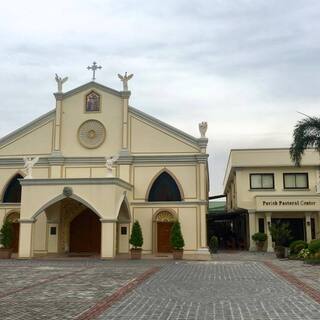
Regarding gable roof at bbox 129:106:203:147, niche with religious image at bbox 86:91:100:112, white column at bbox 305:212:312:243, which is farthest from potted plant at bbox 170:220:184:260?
white column at bbox 305:212:312:243

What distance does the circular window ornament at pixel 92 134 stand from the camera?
95.8 ft

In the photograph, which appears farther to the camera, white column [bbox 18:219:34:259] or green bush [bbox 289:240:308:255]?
green bush [bbox 289:240:308:255]

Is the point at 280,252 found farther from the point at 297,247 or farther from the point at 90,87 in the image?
the point at 90,87

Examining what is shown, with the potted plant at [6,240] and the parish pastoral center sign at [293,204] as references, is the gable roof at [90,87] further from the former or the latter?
the parish pastoral center sign at [293,204]

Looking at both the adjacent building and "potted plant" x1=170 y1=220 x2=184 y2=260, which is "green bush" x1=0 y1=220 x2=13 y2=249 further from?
the adjacent building

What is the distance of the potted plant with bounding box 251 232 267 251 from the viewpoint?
114 feet

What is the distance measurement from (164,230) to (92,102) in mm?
8743

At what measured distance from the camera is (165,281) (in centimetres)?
1448

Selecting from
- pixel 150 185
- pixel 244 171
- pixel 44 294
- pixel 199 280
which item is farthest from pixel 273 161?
pixel 44 294

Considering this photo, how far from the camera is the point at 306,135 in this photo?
2527cm

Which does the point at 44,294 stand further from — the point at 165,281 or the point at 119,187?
the point at 119,187

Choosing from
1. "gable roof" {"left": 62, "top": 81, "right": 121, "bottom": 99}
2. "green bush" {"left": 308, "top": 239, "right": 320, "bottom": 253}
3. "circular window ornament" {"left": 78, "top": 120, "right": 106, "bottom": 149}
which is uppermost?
"gable roof" {"left": 62, "top": 81, "right": 121, "bottom": 99}

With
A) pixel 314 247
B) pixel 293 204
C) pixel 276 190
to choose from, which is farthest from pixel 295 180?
pixel 314 247

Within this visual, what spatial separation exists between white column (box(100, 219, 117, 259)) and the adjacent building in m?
15.0
